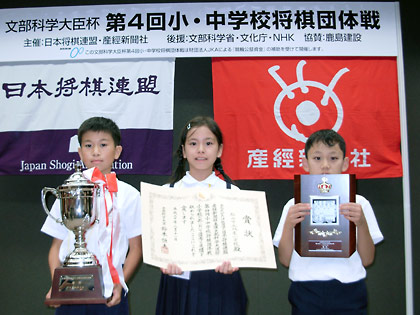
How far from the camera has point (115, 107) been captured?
312cm

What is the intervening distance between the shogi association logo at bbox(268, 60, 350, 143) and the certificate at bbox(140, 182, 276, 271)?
4.96 feet

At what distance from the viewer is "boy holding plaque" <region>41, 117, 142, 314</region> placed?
1.70 metres

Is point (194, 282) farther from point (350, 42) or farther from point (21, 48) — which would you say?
point (21, 48)

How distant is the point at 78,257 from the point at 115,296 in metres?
0.27

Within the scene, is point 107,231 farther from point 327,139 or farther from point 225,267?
point 327,139

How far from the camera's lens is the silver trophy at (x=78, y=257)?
4.79 feet

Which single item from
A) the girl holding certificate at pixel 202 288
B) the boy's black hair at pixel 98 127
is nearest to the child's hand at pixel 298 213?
the girl holding certificate at pixel 202 288

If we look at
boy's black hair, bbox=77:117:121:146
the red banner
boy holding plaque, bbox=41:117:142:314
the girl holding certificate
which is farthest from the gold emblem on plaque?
Answer: the red banner

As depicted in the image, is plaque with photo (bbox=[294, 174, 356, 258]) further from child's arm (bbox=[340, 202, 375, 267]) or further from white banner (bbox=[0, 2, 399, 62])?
white banner (bbox=[0, 2, 399, 62])

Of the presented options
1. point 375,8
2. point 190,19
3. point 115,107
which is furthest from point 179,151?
point 375,8

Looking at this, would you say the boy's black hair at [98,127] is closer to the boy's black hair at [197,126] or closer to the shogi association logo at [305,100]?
the boy's black hair at [197,126]

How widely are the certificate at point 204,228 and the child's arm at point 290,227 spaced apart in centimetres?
14

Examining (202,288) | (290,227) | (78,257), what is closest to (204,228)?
(202,288)

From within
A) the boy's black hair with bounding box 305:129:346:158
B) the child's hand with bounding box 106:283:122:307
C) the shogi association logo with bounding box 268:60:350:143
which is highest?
the shogi association logo with bounding box 268:60:350:143
